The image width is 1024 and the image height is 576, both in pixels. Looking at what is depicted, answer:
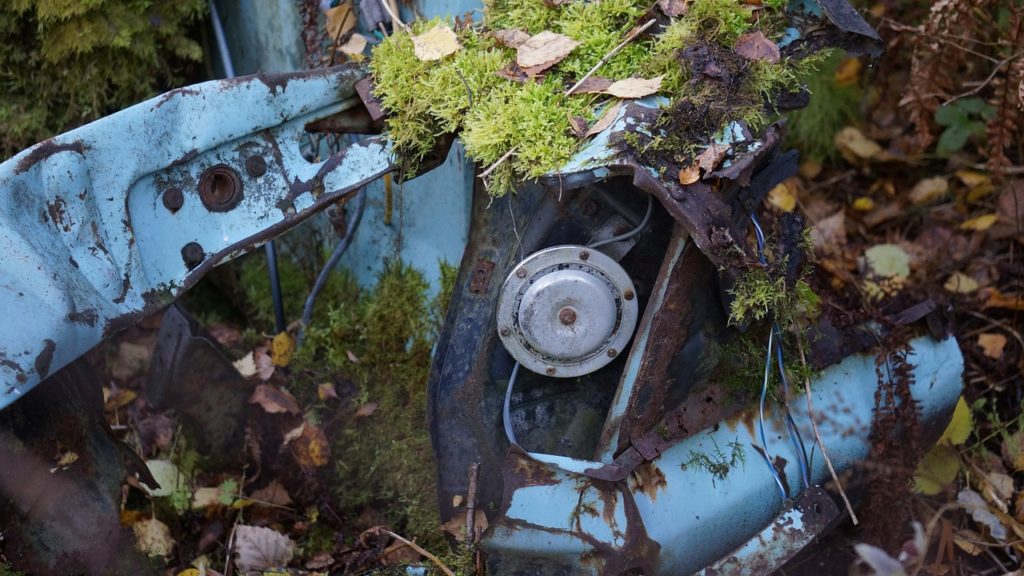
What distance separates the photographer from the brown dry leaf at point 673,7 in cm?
249

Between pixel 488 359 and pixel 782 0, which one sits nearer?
pixel 782 0

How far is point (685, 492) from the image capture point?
8.46 feet

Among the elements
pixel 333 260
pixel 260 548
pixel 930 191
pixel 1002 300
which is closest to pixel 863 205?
pixel 930 191

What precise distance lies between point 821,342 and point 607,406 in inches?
27.5

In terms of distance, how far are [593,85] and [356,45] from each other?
0.93 metres

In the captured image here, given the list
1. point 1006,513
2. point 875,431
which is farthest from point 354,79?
point 1006,513

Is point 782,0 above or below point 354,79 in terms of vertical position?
below

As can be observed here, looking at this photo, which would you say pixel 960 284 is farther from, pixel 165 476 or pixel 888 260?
pixel 165 476

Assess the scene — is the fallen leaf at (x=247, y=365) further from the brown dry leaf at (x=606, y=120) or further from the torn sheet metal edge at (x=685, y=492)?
the brown dry leaf at (x=606, y=120)

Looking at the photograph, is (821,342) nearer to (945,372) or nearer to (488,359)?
(945,372)

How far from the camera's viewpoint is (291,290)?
12.0 ft

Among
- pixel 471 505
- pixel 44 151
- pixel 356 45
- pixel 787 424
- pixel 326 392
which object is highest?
pixel 44 151

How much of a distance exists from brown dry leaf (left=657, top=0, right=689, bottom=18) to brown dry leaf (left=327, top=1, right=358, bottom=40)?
3.57 feet

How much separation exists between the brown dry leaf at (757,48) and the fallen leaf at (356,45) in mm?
1201
